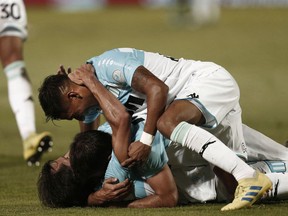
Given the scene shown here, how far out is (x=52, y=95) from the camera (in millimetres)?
6992

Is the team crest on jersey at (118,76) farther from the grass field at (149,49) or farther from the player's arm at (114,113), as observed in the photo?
the grass field at (149,49)

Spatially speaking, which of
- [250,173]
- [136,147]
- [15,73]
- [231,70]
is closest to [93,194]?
[136,147]

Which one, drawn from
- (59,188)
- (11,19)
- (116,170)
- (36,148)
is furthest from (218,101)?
(11,19)

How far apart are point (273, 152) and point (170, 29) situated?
1863 centimetres

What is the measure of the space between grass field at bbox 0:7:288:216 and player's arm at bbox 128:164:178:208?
0.10 m

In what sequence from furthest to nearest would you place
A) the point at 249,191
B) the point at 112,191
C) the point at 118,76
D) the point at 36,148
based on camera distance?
1. the point at 36,148
2. the point at 118,76
3. the point at 112,191
4. the point at 249,191

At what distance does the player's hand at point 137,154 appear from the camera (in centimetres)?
668

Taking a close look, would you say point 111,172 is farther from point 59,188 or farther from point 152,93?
point 152,93

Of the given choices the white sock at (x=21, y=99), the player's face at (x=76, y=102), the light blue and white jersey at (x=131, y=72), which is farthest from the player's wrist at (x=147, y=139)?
the white sock at (x=21, y=99)

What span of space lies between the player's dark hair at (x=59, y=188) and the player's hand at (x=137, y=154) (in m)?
0.45

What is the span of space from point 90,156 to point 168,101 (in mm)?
766

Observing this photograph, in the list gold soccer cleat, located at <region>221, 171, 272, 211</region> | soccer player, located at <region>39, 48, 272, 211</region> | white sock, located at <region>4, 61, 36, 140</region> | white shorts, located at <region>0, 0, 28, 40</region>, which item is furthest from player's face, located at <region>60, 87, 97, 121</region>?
white shorts, located at <region>0, 0, 28, 40</region>

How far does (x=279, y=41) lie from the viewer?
21.9 meters

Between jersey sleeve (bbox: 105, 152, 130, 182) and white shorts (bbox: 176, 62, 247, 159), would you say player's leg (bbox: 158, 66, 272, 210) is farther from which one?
jersey sleeve (bbox: 105, 152, 130, 182)
